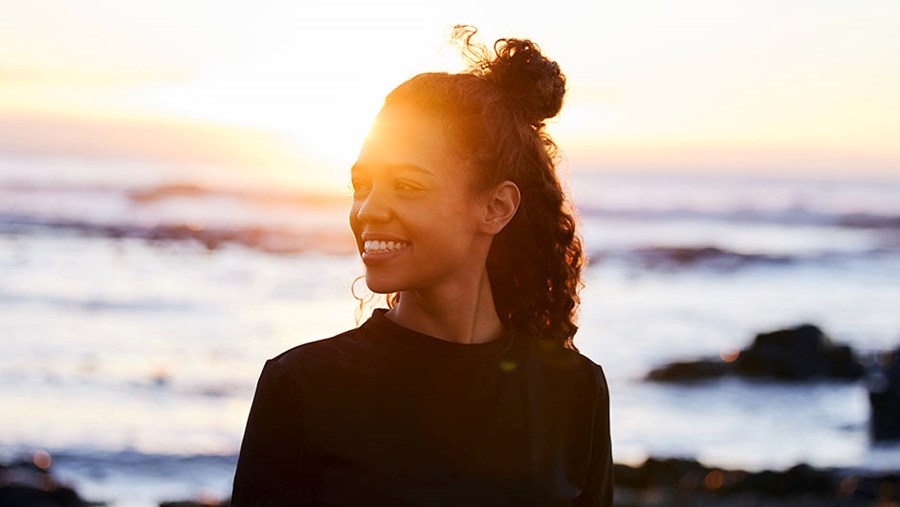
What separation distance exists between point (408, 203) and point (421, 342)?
14.5 inches

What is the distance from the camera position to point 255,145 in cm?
7181

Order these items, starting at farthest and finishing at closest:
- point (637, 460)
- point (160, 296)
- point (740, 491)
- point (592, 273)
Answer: point (592, 273), point (160, 296), point (637, 460), point (740, 491)

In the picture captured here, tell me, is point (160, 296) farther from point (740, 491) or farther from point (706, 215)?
A: point (706, 215)

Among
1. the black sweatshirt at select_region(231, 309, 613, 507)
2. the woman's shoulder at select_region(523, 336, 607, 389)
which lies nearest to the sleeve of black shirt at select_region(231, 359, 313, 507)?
the black sweatshirt at select_region(231, 309, 613, 507)

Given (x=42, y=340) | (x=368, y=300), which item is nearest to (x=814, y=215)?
(x=42, y=340)

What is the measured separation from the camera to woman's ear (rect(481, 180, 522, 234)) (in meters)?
3.44

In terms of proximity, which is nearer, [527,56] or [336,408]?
[336,408]

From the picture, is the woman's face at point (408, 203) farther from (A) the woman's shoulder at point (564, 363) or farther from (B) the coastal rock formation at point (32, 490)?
(B) the coastal rock formation at point (32, 490)

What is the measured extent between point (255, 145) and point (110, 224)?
3614 centimetres

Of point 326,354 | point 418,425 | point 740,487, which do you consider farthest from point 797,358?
point 326,354

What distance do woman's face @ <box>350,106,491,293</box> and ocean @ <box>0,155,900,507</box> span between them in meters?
6.78

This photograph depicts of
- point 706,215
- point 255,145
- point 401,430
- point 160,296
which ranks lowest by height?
point 401,430

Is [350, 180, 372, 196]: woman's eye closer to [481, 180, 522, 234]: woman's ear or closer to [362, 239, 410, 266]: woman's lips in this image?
[362, 239, 410, 266]: woman's lips

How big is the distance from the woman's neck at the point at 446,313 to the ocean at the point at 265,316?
657 cm
